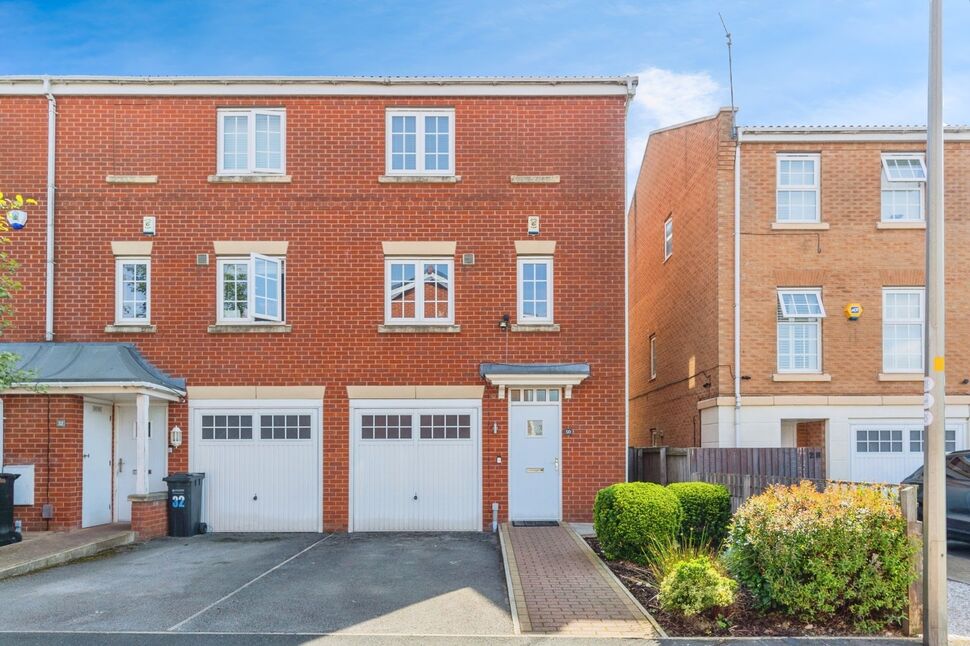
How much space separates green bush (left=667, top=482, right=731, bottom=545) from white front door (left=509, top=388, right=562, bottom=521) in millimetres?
3713

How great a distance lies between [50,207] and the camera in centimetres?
1669

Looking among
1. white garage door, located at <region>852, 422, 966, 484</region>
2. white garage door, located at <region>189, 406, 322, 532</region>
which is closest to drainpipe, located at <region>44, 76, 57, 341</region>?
white garage door, located at <region>189, 406, 322, 532</region>

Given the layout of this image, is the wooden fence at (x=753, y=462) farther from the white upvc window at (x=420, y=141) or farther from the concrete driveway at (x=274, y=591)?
the white upvc window at (x=420, y=141)

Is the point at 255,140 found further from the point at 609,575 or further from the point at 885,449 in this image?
the point at 885,449

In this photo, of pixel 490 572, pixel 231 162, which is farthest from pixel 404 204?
pixel 490 572

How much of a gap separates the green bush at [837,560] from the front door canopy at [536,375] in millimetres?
7382

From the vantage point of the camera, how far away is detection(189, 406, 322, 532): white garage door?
54.1 ft

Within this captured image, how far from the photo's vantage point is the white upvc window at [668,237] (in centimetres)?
Answer: 2209

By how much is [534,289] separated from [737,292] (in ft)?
14.5

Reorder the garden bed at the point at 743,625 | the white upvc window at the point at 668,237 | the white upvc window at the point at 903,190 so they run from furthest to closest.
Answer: the white upvc window at the point at 668,237 < the white upvc window at the point at 903,190 < the garden bed at the point at 743,625

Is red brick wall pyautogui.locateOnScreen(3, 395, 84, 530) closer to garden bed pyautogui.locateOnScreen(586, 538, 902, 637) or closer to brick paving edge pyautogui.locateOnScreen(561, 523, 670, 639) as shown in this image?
brick paving edge pyautogui.locateOnScreen(561, 523, 670, 639)

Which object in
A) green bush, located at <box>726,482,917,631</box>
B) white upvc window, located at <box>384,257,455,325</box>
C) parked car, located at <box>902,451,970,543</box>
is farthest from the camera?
white upvc window, located at <box>384,257,455,325</box>

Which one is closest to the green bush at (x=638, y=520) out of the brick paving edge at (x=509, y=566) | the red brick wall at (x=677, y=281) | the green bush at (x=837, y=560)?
the brick paving edge at (x=509, y=566)

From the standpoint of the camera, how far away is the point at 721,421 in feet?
58.5
